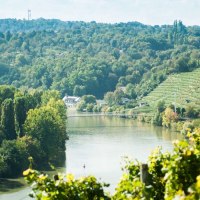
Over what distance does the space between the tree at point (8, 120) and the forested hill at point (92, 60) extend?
39.9 metres

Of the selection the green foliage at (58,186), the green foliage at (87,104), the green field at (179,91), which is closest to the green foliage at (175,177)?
the green foliage at (58,186)

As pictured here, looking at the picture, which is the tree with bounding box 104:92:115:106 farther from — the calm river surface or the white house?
the calm river surface

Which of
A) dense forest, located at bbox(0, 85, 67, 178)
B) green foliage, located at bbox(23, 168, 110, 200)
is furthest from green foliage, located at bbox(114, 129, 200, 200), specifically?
dense forest, located at bbox(0, 85, 67, 178)

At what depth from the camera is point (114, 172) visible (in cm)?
3030

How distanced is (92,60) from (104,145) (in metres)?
56.5

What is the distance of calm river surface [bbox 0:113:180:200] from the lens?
28844 mm

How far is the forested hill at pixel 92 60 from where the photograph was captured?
84438 mm

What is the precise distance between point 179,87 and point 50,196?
61754mm

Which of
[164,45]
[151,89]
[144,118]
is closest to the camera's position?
[144,118]

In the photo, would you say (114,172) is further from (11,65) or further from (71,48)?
(71,48)

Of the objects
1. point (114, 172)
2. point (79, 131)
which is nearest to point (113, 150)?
point (114, 172)

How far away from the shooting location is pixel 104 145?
40.4 m

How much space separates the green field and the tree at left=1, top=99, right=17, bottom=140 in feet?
85.2

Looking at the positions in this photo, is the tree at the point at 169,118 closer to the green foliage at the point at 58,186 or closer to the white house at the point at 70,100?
the white house at the point at 70,100
